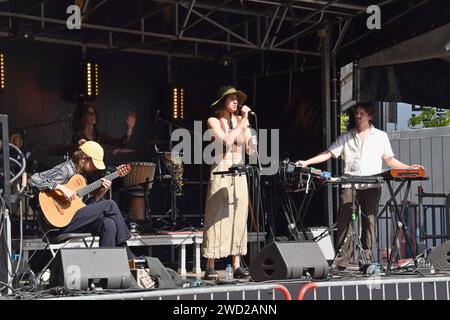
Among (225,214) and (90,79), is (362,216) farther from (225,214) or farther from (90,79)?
(90,79)

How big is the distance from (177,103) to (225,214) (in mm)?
4427

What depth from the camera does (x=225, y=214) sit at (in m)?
7.56

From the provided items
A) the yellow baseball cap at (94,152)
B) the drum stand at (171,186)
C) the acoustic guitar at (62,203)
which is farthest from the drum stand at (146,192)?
the acoustic guitar at (62,203)

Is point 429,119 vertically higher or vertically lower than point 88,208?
higher

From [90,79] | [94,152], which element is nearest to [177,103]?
[90,79]

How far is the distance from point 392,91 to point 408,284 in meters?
4.62

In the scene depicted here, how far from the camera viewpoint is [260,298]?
5.40m

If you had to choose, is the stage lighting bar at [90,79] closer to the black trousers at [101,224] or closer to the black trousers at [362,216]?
the black trousers at [101,224]

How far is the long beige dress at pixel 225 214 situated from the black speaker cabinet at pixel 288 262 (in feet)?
2.69

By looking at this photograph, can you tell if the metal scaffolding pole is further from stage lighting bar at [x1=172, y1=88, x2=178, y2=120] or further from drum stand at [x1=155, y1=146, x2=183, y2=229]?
stage lighting bar at [x1=172, y1=88, x2=178, y2=120]

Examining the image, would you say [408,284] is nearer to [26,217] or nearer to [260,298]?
[260,298]

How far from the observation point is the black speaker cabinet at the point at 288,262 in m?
6.48

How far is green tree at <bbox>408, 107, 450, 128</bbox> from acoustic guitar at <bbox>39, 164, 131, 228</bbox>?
10661 mm

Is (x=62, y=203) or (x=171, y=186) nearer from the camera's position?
(x=62, y=203)
